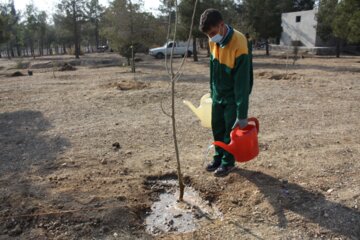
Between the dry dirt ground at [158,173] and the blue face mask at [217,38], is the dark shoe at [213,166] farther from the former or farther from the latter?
the blue face mask at [217,38]

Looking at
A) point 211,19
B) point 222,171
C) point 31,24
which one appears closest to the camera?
point 211,19

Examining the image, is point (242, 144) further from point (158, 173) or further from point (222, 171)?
point (158, 173)

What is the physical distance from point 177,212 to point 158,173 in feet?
2.56

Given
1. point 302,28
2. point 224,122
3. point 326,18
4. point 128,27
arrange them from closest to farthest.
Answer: point 224,122
point 128,27
point 326,18
point 302,28

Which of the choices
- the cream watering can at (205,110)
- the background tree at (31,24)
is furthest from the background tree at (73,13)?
the cream watering can at (205,110)

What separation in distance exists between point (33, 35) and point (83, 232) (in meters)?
40.2

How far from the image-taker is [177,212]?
3.13 metres

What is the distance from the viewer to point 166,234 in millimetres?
2805

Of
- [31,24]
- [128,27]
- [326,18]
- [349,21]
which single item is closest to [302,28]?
[326,18]

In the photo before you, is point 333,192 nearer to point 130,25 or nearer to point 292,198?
point 292,198

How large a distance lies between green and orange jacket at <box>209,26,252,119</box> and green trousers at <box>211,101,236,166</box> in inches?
4.4

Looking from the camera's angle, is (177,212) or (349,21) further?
(349,21)

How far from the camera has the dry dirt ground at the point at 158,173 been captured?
281 centimetres

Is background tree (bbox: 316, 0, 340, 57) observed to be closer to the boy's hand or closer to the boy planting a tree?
the boy planting a tree
